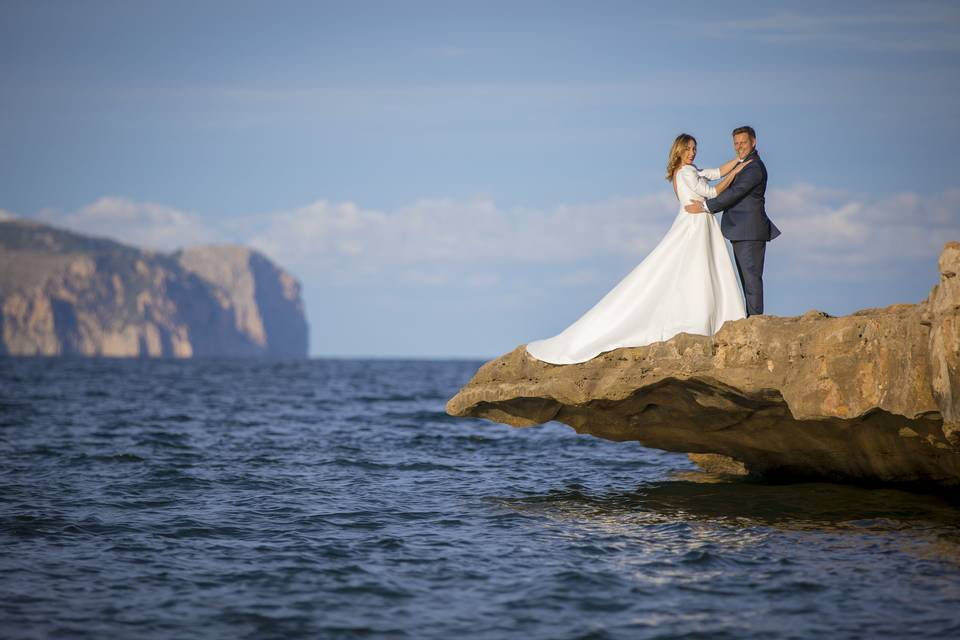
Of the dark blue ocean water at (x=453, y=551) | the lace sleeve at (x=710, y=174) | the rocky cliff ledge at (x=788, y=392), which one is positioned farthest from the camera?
the lace sleeve at (x=710, y=174)

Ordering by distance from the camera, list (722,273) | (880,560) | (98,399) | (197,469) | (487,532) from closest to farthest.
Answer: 1. (880,560)
2. (487,532)
3. (722,273)
4. (197,469)
5. (98,399)

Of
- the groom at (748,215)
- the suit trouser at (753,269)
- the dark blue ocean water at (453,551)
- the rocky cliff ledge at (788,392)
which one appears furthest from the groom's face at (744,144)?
the dark blue ocean water at (453,551)

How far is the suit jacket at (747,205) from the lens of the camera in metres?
12.3

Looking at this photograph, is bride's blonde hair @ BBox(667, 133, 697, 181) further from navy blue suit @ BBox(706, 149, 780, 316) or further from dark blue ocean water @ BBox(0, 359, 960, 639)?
dark blue ocean water @ BBox(0, 359, 960, 639)

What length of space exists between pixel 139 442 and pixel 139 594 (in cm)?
1336

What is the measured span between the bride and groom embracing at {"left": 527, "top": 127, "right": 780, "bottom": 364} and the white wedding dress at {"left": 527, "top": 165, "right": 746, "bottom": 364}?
0.04 ft

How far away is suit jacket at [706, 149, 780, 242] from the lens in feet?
40.2

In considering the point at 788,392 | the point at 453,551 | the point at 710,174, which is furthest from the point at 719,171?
the point at 453,551

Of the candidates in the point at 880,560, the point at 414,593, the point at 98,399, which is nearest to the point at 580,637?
Result: the point at 414,593

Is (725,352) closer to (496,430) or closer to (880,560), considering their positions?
(880,560)

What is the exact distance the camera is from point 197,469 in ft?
56.2

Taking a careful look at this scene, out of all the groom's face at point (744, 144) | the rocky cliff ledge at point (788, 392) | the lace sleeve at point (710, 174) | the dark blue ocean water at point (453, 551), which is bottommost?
the dark blue ocean water at point (453, 551)

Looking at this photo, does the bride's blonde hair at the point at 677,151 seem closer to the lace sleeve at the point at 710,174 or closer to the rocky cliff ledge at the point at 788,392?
the lace sleeve at the point at 710,174

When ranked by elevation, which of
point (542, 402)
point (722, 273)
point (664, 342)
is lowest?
point (542, 402)
